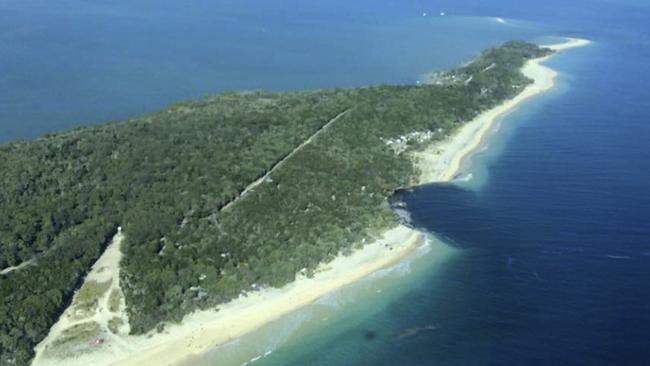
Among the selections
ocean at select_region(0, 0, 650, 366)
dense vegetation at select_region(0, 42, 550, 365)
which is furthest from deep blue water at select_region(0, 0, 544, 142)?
dense vegetation at select_region(0, 42, 550, 365)

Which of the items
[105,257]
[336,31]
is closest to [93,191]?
[105,257]

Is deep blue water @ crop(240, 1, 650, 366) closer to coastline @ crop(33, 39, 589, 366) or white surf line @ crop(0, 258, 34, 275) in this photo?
coastline @ crop(33, 39, 589, 366)

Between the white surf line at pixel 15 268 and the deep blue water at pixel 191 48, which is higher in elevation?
the deep blue water at pixel 191 48

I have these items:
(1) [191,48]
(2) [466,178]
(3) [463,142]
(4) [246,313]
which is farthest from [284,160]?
(1) [191,48]

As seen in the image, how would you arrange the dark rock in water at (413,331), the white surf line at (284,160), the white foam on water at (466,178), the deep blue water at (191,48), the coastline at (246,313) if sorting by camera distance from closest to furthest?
the coastline at (246,313) < the dark rock in water at (413,331) < the white surf line at (284,160) < the white foam on water at (466,178) < the deep blue water at (191,48)

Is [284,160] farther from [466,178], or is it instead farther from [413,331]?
[413,331]

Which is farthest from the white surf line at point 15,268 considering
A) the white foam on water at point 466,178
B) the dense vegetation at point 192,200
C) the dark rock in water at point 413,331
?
the white foam on water at point 466,178

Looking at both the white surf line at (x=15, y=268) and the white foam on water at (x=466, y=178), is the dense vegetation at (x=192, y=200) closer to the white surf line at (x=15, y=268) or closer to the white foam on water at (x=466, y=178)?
the white surf line at (x=15, y=268)

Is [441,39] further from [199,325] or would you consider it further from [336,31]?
[199,325]
